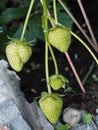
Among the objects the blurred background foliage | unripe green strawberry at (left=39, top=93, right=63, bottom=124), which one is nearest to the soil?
the blurred background foliage

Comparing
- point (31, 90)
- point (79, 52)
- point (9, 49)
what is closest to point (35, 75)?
point (31, 90)

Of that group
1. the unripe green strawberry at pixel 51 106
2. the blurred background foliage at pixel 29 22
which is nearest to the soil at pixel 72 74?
the blurred background foliage at pixel 29 22

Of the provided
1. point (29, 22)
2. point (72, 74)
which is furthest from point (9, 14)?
point (72, 74)

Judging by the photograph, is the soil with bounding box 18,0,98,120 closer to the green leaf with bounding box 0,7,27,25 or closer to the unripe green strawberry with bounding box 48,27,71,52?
the green leaf with bounding box 0,7,27,25

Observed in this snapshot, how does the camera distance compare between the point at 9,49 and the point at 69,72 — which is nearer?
the point at 9,49

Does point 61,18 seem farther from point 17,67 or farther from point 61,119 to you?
point 17,67

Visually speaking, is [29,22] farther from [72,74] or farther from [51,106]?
[51,106]
